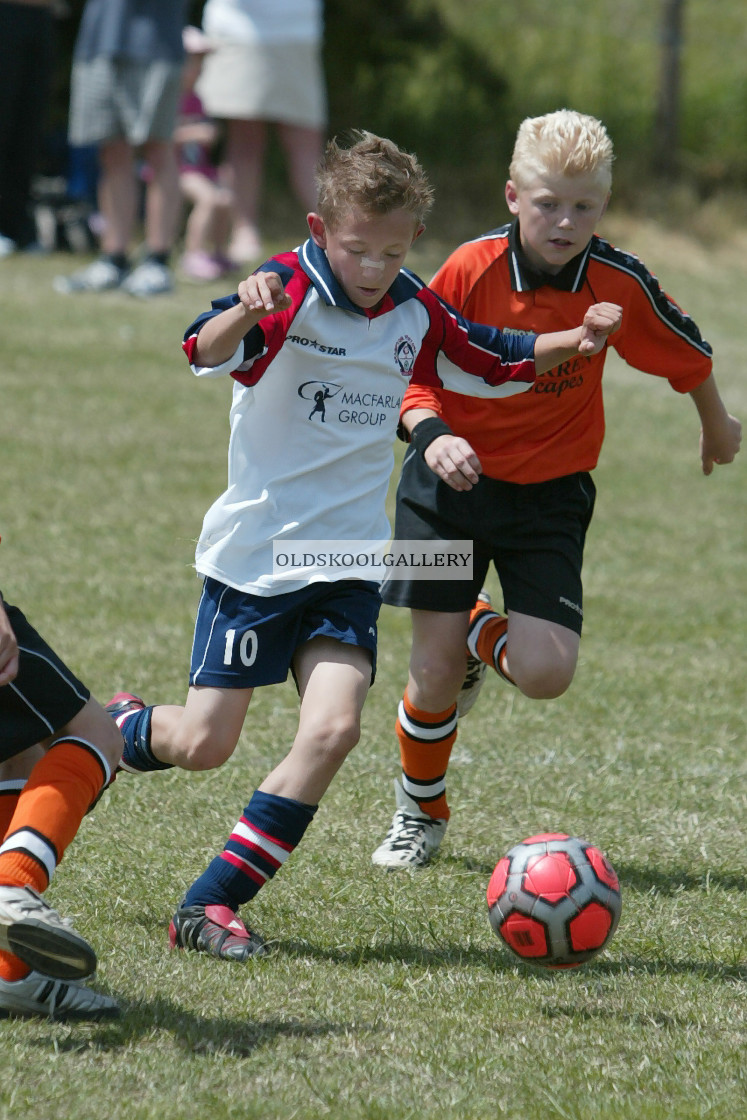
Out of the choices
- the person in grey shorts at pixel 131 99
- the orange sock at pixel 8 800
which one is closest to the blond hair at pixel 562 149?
the orange sock at pixel 8 800

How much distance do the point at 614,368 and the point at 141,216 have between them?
4.42 m

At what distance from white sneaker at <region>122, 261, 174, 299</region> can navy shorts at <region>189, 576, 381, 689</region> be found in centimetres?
736

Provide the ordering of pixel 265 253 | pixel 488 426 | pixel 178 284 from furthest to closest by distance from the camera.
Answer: pixel 265 253
pixel 178 284
pixel 488 426

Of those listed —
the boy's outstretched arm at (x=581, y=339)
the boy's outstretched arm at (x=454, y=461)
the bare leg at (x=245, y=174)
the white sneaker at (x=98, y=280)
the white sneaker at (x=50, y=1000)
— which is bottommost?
the white sneaker at (x=98, y=280)

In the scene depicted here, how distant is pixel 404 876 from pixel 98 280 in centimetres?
778

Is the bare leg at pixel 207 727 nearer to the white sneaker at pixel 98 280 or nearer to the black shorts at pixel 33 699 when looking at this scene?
the black shorts at pixel 33 699

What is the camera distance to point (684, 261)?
46.2 ft

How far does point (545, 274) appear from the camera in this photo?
159 inches

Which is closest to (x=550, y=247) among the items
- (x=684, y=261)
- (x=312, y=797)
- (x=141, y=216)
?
(x=312, y=797)

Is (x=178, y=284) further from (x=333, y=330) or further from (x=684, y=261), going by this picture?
(x=333, y=330)

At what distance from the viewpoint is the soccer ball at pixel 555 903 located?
3.20 m

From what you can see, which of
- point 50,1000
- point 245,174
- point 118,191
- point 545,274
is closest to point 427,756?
point 545,274

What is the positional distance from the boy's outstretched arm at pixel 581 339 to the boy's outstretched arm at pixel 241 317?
2.52 ft

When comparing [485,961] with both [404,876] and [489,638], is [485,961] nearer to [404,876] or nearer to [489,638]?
[404,876]
